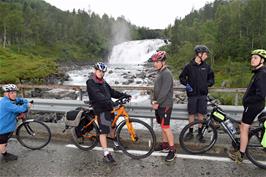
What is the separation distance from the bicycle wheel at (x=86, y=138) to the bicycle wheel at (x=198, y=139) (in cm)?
180

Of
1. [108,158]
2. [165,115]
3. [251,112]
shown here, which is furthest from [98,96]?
[251,112]

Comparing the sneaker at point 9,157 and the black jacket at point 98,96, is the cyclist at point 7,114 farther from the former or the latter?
the black jacket at point 98,96

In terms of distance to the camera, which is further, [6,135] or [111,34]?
[111,34]

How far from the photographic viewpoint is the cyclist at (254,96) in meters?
4.74

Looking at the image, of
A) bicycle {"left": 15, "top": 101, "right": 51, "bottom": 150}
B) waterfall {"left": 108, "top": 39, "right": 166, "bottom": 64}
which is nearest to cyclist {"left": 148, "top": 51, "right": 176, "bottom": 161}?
bicycle {"left": 15, "top": 101, "right": 51, "bottom": 150}

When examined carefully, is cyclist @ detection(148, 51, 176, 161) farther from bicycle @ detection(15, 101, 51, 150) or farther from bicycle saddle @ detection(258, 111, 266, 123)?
bicycle @ detection(15, 101, 51, 150)

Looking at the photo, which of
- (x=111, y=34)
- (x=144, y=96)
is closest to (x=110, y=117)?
(x=144, y=96)

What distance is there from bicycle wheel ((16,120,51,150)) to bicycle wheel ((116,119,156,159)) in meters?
1.72

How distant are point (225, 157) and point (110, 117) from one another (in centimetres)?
240

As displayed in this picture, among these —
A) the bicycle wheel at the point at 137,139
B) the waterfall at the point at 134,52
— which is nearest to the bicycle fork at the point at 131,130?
the bicycle wheel at the point at 137,139

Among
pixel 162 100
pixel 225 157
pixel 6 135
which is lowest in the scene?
pixel 225 157

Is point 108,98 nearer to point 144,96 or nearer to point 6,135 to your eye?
point 6,135

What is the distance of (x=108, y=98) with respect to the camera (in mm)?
5449

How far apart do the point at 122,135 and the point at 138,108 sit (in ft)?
2.92
